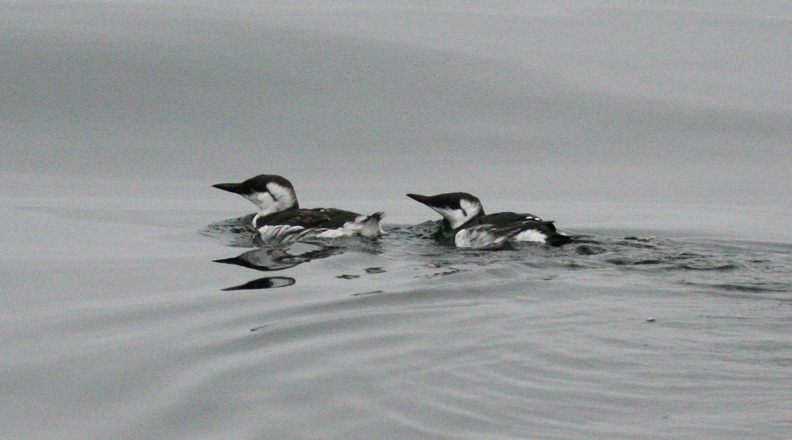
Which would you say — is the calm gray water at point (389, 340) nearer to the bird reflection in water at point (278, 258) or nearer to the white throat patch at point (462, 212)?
the bird reflection in water at point (278, 258)

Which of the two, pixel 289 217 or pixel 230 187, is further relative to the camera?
pixel 230 187

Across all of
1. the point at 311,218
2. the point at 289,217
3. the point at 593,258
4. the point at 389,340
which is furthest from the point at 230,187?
the point at 389,340

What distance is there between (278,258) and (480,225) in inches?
61.6

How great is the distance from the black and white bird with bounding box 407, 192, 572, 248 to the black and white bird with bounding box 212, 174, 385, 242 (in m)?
0.55

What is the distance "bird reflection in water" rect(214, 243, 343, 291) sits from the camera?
5602mm

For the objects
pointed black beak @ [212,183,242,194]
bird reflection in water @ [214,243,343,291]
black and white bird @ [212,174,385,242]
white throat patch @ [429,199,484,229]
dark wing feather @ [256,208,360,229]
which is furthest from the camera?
pointed black beak @ [212,183,242,194]

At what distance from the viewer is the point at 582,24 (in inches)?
374

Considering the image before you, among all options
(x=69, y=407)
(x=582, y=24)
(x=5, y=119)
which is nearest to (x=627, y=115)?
(x=582, y=24)

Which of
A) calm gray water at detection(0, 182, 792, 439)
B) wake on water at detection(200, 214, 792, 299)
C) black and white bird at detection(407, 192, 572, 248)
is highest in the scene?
black and white bird at detection(407, 192, 572, 248)

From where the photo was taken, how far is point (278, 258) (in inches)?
266

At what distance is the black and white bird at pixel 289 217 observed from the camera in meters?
7.39

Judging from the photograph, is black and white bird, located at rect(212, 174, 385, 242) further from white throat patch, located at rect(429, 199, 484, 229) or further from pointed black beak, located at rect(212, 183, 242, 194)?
white throat patch, located at rect(429, 199, 484, 229)

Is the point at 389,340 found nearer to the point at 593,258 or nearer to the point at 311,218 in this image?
the point at 593,258

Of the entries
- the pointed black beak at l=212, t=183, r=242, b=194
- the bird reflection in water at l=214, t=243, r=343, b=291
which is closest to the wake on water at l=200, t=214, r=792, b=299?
the bird reflection in water at l=214, t=243, r=343, b=291
